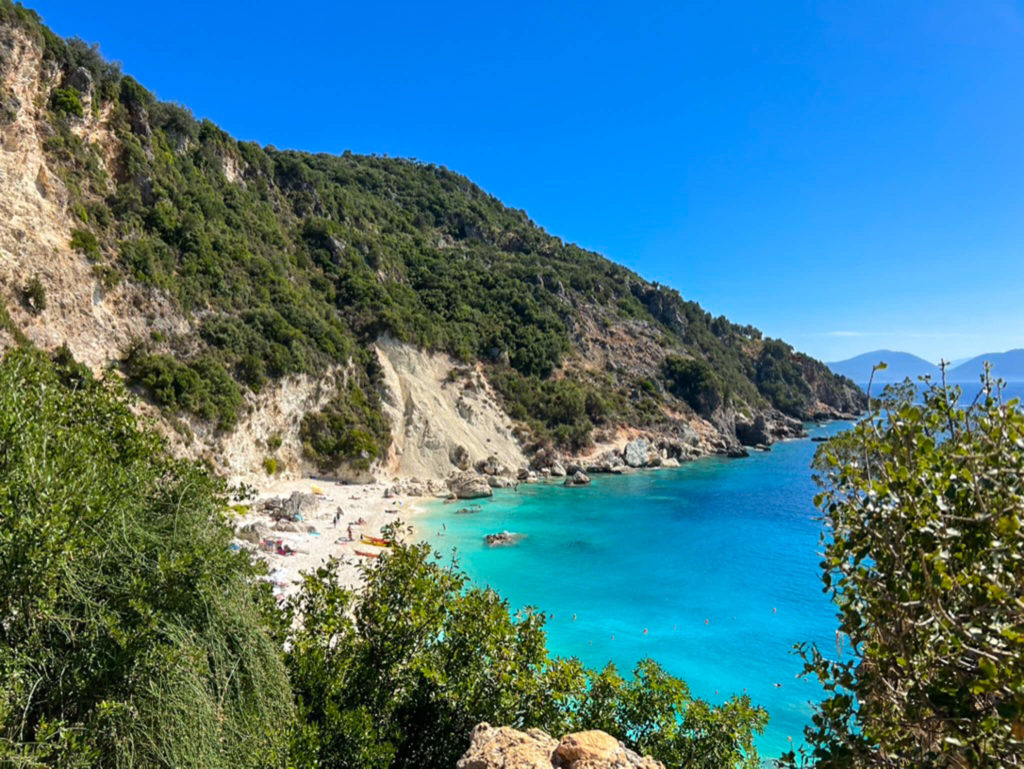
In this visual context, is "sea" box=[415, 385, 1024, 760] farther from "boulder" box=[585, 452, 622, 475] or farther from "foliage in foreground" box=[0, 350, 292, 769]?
"foliage in foreground" box=[0, 350, 292, 769]

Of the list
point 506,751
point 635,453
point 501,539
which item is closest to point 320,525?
point 501,539

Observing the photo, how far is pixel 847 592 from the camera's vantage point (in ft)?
13.1

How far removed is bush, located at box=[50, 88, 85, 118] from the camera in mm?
31656

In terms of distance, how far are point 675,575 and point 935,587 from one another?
2820cm

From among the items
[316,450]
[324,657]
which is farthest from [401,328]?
[324,657]

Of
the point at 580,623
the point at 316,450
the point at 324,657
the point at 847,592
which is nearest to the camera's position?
the point at 847,592

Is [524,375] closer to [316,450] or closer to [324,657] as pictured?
[316,450]

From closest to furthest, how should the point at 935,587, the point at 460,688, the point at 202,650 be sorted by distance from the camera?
the point at 935,587 → the point at 202,650 → the point at 460,688

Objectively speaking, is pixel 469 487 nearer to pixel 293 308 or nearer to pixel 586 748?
pixel 293 308

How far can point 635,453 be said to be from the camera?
5991 centimetres

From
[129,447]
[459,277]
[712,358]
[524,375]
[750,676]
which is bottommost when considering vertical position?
[750,676]

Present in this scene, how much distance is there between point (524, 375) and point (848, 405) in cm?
8467

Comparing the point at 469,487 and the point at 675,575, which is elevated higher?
the point at 469,487

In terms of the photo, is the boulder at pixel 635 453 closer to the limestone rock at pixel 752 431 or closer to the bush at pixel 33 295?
the limestone rock at pixel 752 431
